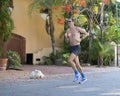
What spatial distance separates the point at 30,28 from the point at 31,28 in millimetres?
81

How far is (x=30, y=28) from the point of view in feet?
76.2

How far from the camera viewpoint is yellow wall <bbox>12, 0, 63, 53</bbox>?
22.6 m

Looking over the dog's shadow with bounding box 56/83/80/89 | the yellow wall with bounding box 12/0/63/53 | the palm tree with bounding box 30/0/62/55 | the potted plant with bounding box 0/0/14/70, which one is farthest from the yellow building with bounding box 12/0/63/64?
the dog's shadow with bounding box 56/83/80/89

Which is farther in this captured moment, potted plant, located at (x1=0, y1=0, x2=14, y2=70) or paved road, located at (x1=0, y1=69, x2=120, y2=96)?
potted plant, located at (x1=0, y1=0, x2=14, y2=70)

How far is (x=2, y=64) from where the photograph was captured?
17359 mm

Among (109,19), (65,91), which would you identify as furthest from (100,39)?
(65,91)

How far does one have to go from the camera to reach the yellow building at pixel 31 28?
22.6 metres

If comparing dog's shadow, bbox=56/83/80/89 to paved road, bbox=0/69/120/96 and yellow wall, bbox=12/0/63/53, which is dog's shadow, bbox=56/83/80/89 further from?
yellow wall, bbox=12/0/63/53

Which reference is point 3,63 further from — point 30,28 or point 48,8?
point 48,8

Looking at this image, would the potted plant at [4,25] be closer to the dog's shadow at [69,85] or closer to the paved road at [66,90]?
the paved road at [66,90]

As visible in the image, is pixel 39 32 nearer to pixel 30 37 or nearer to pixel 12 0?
pixel 30 37

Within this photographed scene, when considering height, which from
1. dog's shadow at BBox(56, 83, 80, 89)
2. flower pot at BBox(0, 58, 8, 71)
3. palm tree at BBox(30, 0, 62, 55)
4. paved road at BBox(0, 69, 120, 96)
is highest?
palm tree at BBox(30, 0, 62, 55)

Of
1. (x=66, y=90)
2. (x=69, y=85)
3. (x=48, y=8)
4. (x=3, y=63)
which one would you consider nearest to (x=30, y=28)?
(x=48, y=8)

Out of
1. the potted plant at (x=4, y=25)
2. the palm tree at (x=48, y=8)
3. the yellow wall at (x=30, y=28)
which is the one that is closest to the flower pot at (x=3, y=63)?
the potted plant at (x=4, y=25)
